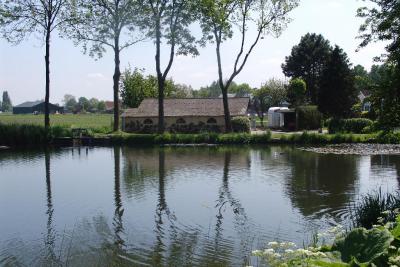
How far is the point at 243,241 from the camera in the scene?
36.8 feet

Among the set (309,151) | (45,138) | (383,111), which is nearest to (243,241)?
(383,111)

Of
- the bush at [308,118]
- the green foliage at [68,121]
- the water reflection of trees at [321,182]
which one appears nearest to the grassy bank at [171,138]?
the green foliage at [68,121]

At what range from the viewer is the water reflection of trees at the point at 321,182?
15188 mm

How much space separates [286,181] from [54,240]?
1105 cm

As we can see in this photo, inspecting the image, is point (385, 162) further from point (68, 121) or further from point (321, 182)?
point (68, 121)

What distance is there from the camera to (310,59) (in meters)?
65.4

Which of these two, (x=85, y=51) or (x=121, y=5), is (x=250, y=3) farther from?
(x=85, y=51)

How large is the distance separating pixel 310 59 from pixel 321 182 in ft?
159

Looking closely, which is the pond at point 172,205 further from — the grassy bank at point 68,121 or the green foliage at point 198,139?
the grassy bank at point 68,121

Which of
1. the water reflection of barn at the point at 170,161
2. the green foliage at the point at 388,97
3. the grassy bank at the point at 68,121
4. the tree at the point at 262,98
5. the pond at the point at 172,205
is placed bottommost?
the pond at the point at 172,205

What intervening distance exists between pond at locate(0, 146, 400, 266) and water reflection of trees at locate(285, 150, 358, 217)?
0.14 feet

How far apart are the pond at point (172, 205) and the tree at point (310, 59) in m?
38.8

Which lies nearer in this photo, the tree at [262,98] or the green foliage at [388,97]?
the green foliage at [388,97]

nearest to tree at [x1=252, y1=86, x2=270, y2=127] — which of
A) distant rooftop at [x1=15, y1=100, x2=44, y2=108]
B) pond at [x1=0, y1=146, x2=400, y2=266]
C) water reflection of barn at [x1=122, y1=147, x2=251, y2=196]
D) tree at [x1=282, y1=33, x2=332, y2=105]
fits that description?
tree at [x1=282, y1=33, x2=332, y2=105]
